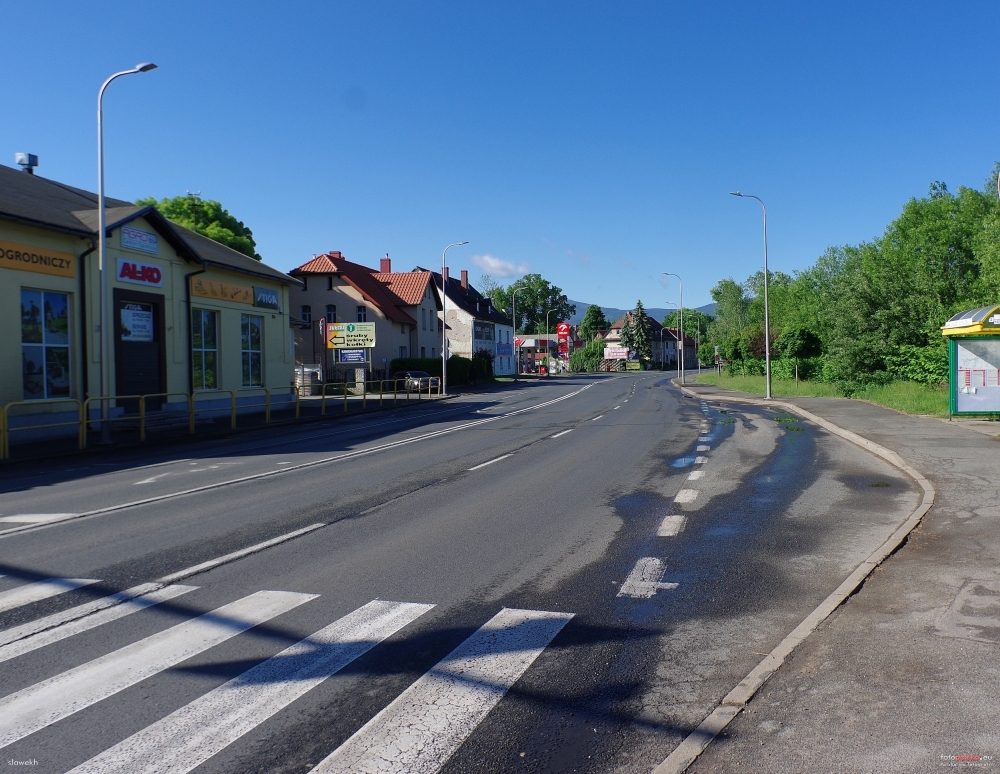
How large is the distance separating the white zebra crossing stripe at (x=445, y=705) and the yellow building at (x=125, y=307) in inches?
643

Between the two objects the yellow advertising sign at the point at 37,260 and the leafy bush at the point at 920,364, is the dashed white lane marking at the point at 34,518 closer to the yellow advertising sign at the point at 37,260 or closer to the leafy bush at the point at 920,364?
the yellow advertising sign at the point at 37,260

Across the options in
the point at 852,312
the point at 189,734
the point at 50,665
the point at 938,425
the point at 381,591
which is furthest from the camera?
the point at 852,312

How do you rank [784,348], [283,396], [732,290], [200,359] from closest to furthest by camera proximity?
[200,359] → [283,396] → [784,348] → [732,290]

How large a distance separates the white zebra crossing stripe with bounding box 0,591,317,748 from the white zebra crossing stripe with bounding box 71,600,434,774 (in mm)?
544

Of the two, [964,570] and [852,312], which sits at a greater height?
[852,312]

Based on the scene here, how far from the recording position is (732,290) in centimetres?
11569

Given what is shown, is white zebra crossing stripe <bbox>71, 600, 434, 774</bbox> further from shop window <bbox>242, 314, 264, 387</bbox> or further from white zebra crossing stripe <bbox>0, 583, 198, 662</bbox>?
shop window <bbox>242, 314, 264, 387</bbox>

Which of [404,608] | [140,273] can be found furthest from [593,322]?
[404,608]

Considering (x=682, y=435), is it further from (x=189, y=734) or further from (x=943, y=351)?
(x=189, y=734)

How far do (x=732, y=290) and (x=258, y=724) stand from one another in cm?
11738

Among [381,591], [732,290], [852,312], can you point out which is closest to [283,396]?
[852,312]

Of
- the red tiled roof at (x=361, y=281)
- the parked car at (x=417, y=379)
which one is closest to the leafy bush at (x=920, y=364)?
the parked car at (x=417, y=379)

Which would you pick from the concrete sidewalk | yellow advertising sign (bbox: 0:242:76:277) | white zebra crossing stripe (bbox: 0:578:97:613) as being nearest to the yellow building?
yellow advertising sign (bbox: 0:242:76:277)

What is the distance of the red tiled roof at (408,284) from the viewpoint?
6631 centimetres
